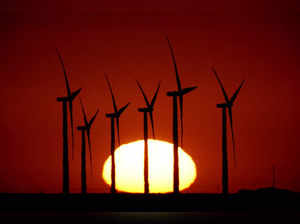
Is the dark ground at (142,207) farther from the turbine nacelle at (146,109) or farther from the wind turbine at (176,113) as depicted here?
the turbine nacelle at (146,109)

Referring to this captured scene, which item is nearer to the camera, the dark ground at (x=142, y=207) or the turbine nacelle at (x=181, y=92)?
the dark ground at (x=142, y=207)

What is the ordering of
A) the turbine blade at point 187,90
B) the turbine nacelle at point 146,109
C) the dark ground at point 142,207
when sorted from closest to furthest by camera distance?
the dark ground at point 142,207 → the turbine blade at point 187,90 → the turbine nacelle at point 146,109

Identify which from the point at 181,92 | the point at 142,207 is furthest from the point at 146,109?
the point at 142,207

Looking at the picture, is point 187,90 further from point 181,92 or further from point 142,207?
point 142,207

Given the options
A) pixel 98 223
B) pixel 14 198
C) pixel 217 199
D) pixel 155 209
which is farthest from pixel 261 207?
pixel 14 198

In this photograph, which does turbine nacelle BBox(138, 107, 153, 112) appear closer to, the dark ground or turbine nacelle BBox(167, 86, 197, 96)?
turbine nacelle BBox(167, 86, 197, 96)

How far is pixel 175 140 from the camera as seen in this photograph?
179 ft

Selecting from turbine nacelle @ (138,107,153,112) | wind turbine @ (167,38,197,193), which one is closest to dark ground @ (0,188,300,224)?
wind turbine @ (167,38,197,193)

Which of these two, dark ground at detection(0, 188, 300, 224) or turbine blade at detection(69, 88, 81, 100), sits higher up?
turbine blade at detection(69, 88, 81, 100)

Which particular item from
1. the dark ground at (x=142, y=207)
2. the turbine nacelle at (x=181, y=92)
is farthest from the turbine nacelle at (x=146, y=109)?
the dark ground at (x=142, y=207)

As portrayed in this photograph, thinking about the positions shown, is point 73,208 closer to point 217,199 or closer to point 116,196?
point 116,196

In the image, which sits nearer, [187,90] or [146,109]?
[187,90]

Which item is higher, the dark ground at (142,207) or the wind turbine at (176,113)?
the wind turbine at (176,113)

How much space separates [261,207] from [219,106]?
12970mm
